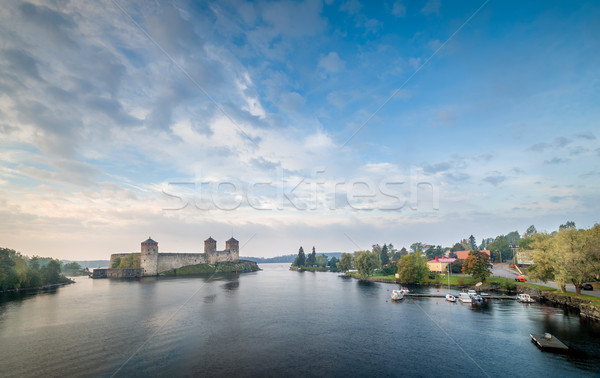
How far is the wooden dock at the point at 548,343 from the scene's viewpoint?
25.4 m

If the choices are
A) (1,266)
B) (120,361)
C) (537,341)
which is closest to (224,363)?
(120,361)

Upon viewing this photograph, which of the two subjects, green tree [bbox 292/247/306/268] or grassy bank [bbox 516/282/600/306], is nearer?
grassy bank [bbox 516/282/600/306]

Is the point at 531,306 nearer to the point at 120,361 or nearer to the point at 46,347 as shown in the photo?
the point at 120,361

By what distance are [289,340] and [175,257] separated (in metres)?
106

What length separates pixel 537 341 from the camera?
2670 cm

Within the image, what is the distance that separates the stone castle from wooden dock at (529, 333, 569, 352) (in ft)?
383

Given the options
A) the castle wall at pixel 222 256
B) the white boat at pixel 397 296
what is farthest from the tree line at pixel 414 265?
the castle wall at pixel 222 256

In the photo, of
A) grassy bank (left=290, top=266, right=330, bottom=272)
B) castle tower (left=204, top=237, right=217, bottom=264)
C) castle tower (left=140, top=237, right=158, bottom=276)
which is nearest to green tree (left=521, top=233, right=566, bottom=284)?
grassy bank (left=290, top=266, right=330, bottom=272)

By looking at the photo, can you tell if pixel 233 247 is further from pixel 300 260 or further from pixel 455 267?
pixel 455 267

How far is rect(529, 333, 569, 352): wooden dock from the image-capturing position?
2536 cm

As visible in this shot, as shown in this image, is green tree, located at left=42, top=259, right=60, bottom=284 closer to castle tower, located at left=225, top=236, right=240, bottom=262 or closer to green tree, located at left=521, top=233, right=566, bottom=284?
castle tower, located at left=225, top=236, right=240, bottom=262

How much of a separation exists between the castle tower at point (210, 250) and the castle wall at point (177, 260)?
1970 mm

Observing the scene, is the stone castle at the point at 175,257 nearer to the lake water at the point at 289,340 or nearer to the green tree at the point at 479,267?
the lake water at the point at 289,340

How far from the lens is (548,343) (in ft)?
85.0
